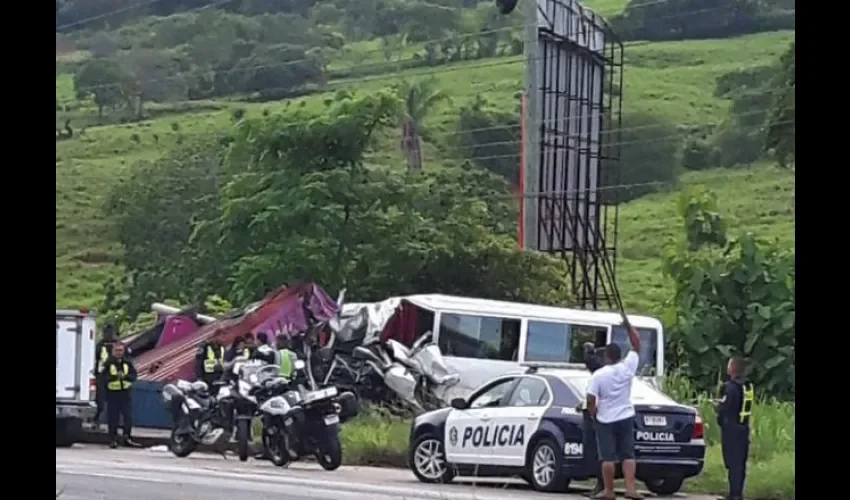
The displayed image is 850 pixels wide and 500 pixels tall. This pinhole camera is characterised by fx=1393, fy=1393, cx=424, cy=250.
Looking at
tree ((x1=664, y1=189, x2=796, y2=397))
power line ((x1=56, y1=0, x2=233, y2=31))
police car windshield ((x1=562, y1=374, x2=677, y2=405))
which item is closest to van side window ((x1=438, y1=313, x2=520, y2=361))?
police car windshield ((x1=562, y1=374, x2=677, y2=405))

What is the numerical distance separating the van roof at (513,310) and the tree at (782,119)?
0.70m

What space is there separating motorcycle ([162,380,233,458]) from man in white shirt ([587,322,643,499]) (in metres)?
1.41

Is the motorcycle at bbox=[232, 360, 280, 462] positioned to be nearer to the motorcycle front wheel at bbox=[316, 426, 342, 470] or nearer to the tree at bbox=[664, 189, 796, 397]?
the motorcycle front wheel at bbox=[316, 426, 342, 470]

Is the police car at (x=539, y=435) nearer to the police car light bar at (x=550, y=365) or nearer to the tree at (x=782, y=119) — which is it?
the police car light bar at (x=550, y=365)

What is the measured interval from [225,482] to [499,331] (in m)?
1.12

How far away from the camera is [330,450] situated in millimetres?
5004

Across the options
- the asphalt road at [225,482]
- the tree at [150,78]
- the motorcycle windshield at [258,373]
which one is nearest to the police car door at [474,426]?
the asphalt road at [225,482]

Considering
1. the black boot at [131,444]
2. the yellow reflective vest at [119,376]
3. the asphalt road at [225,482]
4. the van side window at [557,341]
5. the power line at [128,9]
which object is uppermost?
the power line at [128,9]

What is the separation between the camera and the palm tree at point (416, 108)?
514 centimetres

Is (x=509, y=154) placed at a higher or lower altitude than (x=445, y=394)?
higher
